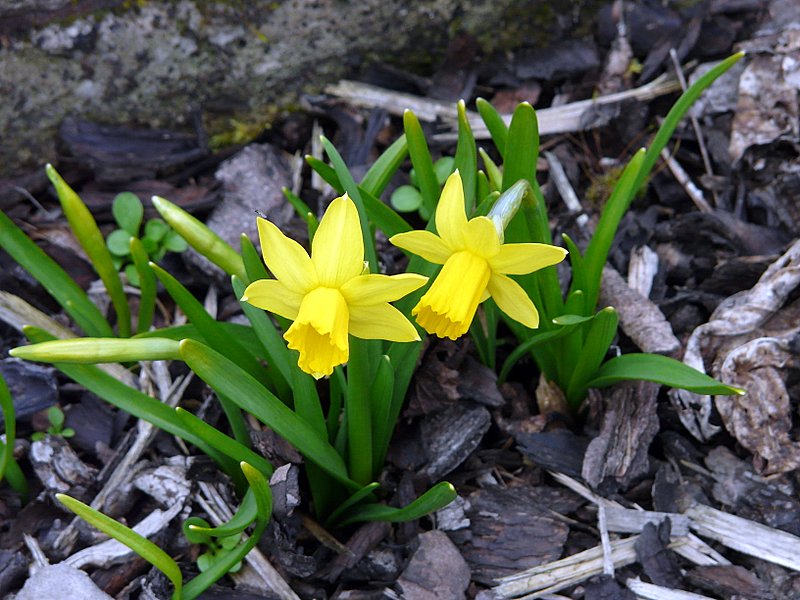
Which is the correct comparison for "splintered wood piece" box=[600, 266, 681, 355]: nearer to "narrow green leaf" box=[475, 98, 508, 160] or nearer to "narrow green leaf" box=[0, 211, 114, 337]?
"narrow green leaf" box=[475, 98, 508, 160]

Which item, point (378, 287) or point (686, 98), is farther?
point (686, 98)

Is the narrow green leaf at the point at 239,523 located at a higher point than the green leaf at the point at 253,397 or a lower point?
lower

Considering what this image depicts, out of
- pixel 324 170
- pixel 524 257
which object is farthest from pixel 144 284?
pixel 524 257

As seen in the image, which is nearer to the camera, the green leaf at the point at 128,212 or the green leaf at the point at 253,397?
the green leaf at the point at 253,397

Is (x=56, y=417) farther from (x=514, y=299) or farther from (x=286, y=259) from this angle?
(x=514, y=299)

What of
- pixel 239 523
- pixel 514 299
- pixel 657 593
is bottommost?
pixel 657 593

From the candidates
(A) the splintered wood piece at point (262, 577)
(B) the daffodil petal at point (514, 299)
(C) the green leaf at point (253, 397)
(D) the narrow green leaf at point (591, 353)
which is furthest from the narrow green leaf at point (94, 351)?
(D) the narrow green leaf at point (591, 353)

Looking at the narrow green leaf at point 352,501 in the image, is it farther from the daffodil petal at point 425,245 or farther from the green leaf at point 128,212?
the green leaf at point 128,212
